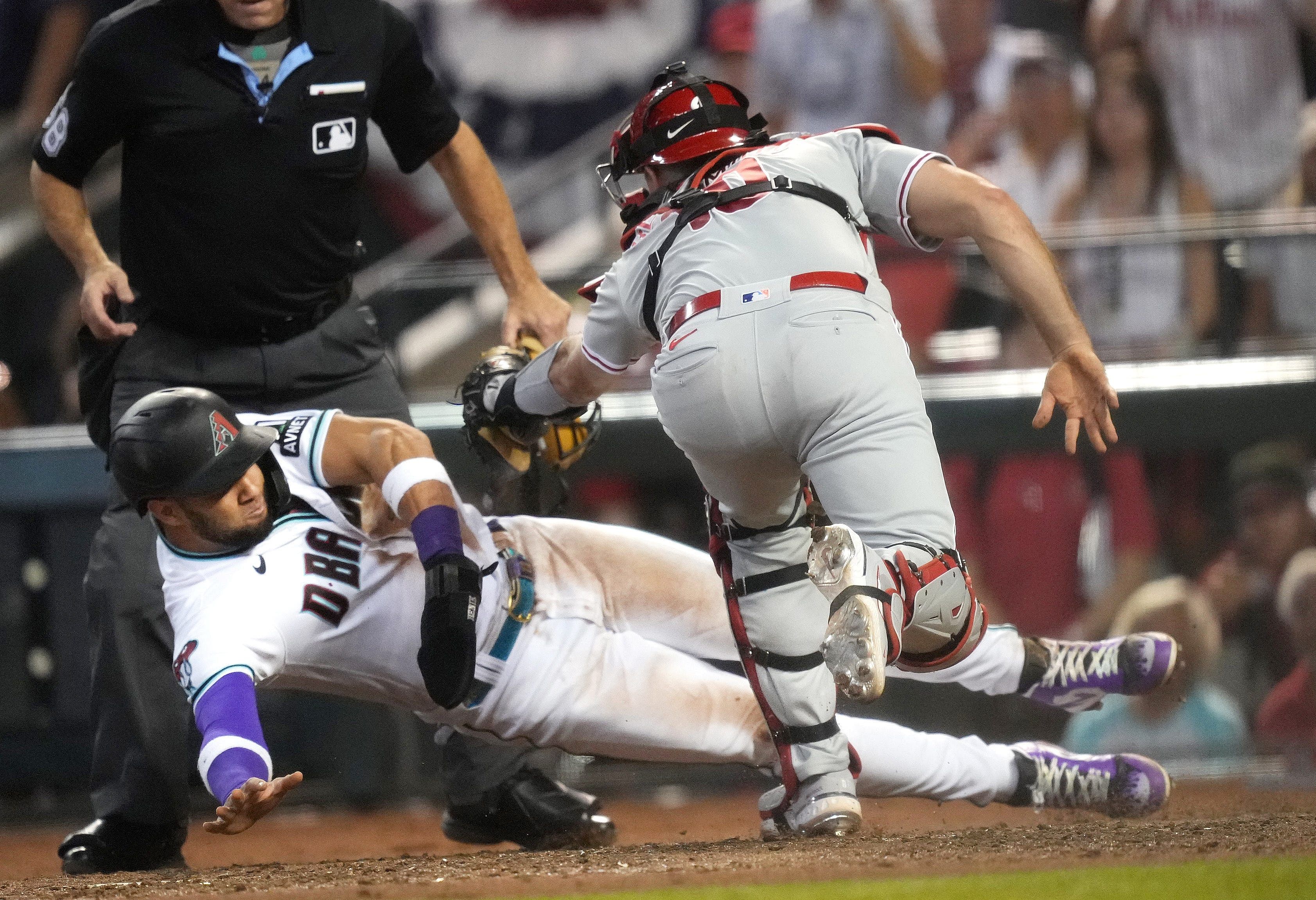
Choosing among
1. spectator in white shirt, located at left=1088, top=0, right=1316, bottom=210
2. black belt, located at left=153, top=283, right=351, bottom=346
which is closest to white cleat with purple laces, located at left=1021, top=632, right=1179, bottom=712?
black belt, located at left=153, top=283, right=351, bottom=346

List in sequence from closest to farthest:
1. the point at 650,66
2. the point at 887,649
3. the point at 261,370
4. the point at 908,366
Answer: the point at 887,649 < the point at 908,366 < the point at 261,370 < the point at 650,66

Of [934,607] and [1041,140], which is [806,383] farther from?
[1041,140]

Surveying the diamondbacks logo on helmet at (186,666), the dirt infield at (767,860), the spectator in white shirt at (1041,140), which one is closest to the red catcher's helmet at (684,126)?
the diamondbacks logo on helmet at (186,666)

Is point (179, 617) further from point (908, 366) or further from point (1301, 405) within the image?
point (1301, 405)

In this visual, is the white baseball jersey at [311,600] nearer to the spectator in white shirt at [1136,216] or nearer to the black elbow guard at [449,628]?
the black elbow guard at [449,628]

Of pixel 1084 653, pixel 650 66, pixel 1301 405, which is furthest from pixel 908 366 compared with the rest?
pixel 650 66

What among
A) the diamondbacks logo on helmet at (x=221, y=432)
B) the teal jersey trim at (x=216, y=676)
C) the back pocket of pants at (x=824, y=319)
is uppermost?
the back pocket of pants at (x=824, y=319)

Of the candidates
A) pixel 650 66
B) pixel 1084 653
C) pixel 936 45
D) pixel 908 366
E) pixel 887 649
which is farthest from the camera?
pixel 650 66
